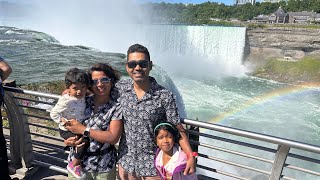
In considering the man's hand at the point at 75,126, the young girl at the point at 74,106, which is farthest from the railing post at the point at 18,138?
the man's hand at the point at 75,126

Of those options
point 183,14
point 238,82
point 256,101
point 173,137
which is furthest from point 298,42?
point 183,14

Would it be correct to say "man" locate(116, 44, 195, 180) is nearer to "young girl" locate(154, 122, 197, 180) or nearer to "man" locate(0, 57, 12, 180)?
"young girl" locate(154, 122, 197, 180)

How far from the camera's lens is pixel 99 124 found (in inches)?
102

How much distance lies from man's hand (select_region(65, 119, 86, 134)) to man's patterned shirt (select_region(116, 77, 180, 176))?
34 cm

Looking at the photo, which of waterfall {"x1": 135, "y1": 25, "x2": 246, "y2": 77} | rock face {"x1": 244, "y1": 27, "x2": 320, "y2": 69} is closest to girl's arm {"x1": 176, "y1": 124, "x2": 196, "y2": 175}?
waterfall {"x1": 135, "y1": 25, "x2": 246, "y2": 77}

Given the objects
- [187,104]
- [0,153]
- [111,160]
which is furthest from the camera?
[187,104]

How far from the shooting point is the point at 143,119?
2.45m

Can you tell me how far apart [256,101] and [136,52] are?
2826 cm

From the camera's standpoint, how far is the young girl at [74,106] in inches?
100

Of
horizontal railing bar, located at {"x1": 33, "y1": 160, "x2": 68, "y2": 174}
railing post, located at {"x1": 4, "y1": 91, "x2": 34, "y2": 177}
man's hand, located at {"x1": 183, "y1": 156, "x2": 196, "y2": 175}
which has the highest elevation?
man's hand, located at {"x1": 183, "y1": 156, "x2": 196, "y2": 175}

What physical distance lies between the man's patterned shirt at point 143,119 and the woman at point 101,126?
9 cm

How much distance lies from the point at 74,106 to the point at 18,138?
4.80 ft

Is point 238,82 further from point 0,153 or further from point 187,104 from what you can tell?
point 0,153

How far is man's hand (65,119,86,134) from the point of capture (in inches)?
101
